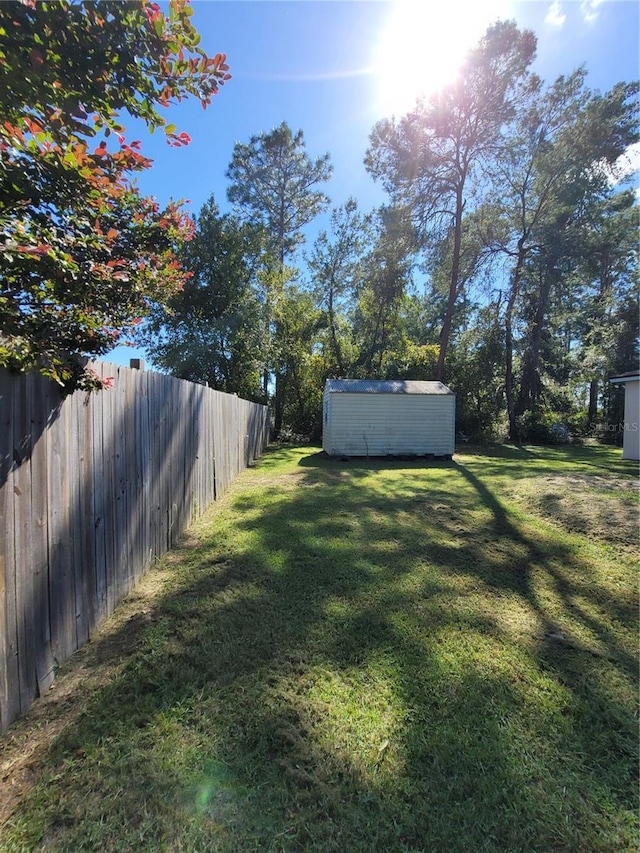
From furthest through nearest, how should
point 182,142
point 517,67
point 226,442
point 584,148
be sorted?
point 584,148 → point 517,67 → point 226,442 → point 182,142

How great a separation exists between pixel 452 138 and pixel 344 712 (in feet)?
63.8

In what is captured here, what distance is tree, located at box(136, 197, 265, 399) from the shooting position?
45.3ft

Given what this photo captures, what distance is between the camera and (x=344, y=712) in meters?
1.92

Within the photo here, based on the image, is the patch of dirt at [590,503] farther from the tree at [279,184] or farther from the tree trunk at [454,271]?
the tree at [279,184]

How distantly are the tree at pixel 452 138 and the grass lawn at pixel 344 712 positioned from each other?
14.2m

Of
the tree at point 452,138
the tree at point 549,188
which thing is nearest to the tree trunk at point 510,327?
the tree at point 549,188

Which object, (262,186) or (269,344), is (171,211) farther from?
(262,186)

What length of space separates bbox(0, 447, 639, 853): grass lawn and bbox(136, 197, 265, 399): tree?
1095cm

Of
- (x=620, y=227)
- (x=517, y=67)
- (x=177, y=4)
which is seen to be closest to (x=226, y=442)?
(x=177, y=4)

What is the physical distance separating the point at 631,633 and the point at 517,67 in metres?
19.3

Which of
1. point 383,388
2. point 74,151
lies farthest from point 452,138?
point 74,151

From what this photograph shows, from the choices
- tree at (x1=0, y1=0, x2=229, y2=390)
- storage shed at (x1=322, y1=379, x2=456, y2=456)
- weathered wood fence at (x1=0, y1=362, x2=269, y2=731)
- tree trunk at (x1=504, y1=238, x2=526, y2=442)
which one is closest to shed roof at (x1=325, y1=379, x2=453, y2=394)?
storage shed at (x1=322, y1=379, x2=456, y2=456)

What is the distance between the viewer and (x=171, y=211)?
224 centimetres

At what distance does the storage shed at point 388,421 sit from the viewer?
1195cm
